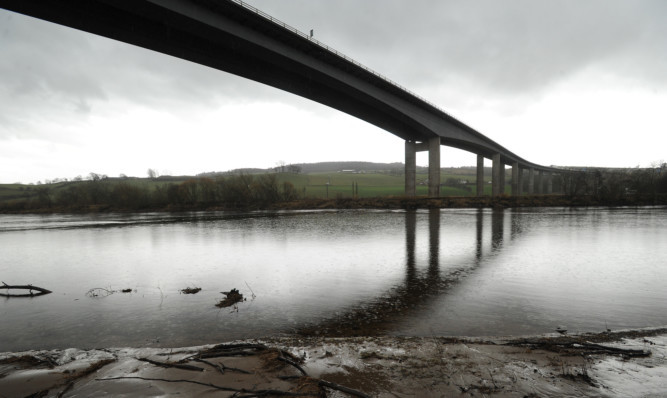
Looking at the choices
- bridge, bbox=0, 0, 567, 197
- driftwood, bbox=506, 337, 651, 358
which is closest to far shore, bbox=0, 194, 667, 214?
bridge, bbox=0, 0, 567, 197

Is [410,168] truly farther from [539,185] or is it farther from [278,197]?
[539,185]

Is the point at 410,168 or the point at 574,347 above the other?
the point at 410,168

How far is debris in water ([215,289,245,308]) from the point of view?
22.9ft

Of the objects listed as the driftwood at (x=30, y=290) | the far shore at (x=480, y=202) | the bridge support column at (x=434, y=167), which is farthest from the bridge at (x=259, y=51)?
the driftwood at (x=30, y=290)

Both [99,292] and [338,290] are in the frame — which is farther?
[99,292]

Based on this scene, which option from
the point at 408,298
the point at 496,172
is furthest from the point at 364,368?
the point at 496,172

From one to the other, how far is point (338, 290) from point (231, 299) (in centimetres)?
271

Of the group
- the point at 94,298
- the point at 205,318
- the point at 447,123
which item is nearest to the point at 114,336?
the point at 205,318

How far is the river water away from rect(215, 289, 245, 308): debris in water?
0.21 meters

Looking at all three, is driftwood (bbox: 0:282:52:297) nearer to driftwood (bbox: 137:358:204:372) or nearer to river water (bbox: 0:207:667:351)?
river water (bbox: 0:207:667:351)

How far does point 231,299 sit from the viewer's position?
23.5 feet

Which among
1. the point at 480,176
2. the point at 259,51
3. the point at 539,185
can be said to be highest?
the point at 259,51

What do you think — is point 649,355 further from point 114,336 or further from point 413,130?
point 413,130

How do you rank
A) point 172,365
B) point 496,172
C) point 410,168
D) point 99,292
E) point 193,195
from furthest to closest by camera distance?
point 496,172
point 193,195
point 410,168
point 99,292
point 172,365
